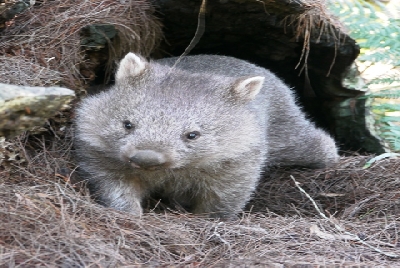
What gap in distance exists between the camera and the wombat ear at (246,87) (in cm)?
470

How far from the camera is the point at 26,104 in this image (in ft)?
9.37

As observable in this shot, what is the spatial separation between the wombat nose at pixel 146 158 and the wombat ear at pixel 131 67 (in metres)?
0.97

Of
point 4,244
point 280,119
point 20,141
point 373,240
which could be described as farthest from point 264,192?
point 4,244

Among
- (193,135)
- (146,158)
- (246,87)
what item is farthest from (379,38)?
(146,158)

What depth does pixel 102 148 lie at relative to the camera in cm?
449

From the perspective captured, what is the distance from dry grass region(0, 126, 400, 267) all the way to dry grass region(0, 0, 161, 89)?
51 centimetres

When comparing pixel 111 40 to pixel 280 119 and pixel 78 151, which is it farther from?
pixel 280 119

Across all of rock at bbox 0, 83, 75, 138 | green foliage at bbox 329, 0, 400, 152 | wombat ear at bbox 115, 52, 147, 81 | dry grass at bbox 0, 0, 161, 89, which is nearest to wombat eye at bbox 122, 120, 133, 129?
wombat ear at bbox 115, 52, 147, 81

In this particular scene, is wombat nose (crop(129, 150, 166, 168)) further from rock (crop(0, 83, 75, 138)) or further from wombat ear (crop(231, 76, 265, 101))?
wombat ear (crop(231, 76, 265, 101))

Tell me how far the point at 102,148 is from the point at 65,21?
1415 millimetres

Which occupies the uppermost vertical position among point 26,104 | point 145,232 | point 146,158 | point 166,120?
point 26,104

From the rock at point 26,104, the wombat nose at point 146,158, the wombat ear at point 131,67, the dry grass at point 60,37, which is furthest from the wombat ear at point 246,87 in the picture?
the rock at point 26,104

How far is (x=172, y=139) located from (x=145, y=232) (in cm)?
75

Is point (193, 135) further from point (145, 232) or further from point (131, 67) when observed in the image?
point (145, 232)
